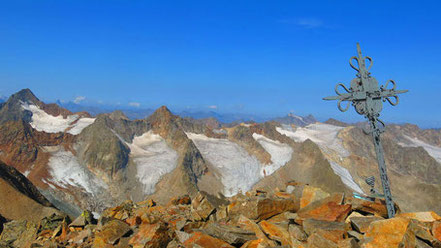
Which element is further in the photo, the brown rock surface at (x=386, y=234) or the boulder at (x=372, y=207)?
the boulder at (x=372, y=207)

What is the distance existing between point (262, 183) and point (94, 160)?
83410 mm

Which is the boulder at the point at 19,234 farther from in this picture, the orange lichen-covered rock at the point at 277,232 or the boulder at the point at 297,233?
the boulder at the point at 297,233

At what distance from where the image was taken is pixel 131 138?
176875 mm

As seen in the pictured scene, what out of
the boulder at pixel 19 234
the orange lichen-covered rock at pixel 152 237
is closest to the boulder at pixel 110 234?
the orange lichen-covered rock at pixel 152 237

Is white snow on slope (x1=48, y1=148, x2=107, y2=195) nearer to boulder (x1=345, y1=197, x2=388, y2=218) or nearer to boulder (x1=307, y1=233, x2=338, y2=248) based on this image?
boulder (x1=345, y1=197, x2=388, y2=218)

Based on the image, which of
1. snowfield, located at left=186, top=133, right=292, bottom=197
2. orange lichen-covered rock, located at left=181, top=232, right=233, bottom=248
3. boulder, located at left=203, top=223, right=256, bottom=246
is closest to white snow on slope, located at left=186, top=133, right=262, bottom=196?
snowfield, located at left=186, top=133, right=292, bottom=197

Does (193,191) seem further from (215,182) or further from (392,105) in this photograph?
(392,105)

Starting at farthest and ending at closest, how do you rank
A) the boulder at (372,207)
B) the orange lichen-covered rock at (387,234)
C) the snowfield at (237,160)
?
the snowfield at (237,160) → the boulder at (372,207) → the orange lichen-covered rock at (387,234)

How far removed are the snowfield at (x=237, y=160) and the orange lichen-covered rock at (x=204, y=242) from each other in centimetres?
13358

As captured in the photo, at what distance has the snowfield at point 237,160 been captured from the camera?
500ft

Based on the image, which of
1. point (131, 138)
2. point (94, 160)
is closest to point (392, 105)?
point (94, 160)

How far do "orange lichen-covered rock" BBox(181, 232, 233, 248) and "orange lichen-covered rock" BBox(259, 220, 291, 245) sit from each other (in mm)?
1773

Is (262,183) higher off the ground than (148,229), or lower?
lower

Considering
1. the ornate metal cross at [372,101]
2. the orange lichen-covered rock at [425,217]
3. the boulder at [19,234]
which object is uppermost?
the ornate metal cross at [372,101]
